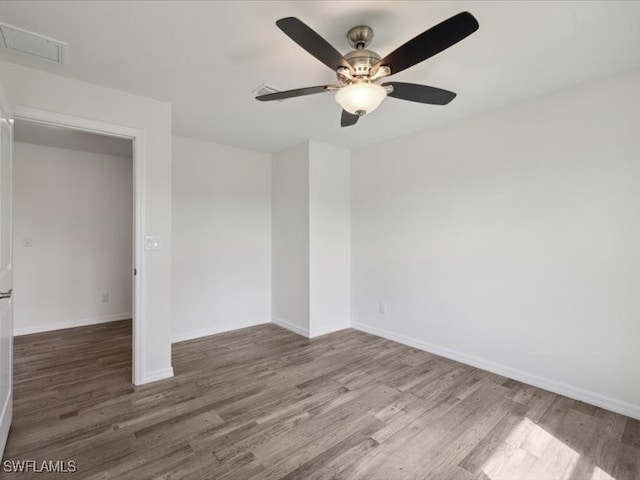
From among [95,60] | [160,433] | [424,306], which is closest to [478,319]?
[424,306]

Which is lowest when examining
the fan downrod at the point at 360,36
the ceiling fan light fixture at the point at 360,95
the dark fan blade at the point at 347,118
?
the ceiling fan light fixture at the point at 360,95

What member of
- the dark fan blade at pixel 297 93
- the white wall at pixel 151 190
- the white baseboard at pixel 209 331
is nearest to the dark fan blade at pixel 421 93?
the dark fan blade at pixel 297 93

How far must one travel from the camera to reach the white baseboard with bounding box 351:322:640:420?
2.25 meters

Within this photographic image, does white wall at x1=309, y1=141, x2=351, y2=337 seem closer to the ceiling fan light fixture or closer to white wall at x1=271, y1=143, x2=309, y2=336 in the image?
white wall at x1=271, y1=143, x2=309, y2=336

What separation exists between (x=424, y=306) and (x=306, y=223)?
167 centimetres

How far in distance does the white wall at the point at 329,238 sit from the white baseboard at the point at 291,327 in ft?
0.35

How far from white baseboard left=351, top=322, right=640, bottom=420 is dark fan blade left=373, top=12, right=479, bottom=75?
266cm

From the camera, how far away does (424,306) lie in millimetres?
3473

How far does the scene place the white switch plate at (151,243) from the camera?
8.75 ft

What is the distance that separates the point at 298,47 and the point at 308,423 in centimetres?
243

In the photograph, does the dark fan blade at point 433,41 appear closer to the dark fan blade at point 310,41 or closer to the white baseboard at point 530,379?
Answer: the dark fan blade at point 310,41

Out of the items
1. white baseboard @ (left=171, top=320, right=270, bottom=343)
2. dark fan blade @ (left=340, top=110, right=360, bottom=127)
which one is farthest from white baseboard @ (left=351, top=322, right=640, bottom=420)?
dark fan blade @ (left=340, top=110, right=360, bottom=127)

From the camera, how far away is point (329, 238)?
4082 millimetres

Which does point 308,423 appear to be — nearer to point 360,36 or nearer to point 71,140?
point 360,36
